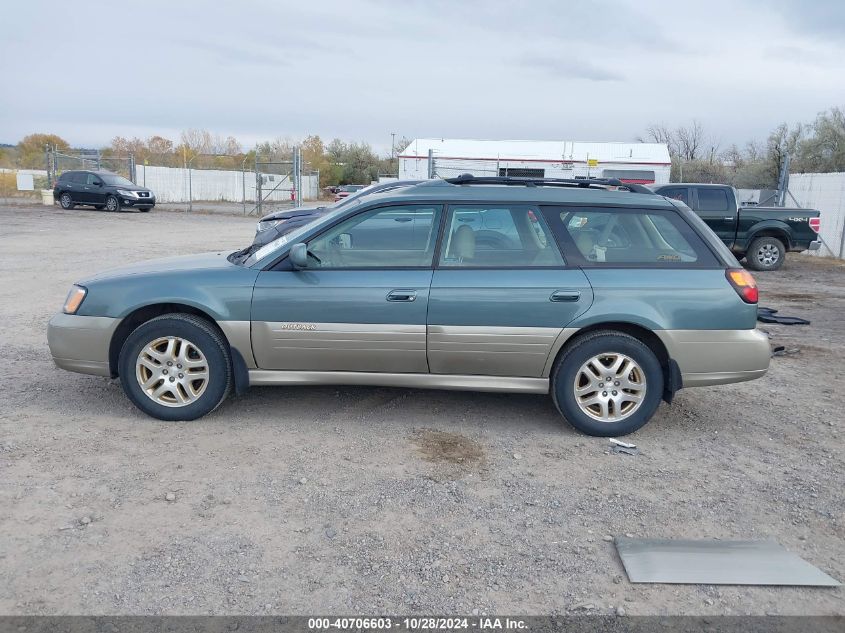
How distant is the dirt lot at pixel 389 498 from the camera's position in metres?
3.08

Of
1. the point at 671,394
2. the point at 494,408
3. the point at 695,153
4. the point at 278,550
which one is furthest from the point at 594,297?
the point at 695,153

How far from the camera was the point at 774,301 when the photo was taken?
11.0 meters

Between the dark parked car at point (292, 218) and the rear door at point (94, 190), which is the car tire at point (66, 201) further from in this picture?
the dark parked car at point (292, 218)

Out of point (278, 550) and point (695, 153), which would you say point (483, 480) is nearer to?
point (278, 550)

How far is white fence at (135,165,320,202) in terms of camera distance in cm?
3531

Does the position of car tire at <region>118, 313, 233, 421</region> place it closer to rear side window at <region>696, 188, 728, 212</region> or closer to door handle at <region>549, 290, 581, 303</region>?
door handle at <region>549, 290, 581, 303</region>

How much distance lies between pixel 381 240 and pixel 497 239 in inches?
32.6

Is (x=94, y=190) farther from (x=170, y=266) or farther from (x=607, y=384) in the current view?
(x=607, y=384)

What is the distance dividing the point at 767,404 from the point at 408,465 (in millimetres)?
3226

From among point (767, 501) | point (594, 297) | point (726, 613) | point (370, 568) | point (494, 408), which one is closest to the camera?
point (726, 613)

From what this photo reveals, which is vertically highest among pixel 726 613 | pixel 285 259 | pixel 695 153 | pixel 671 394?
pixel 695 153

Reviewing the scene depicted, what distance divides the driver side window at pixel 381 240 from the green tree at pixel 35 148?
50.2 metres

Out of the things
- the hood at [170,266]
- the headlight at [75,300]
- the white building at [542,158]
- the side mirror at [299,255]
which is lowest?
the headlight at [75,300]

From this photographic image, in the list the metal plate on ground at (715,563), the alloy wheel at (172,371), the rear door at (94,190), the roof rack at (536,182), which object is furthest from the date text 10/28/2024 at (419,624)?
the rear door at (94,190)
